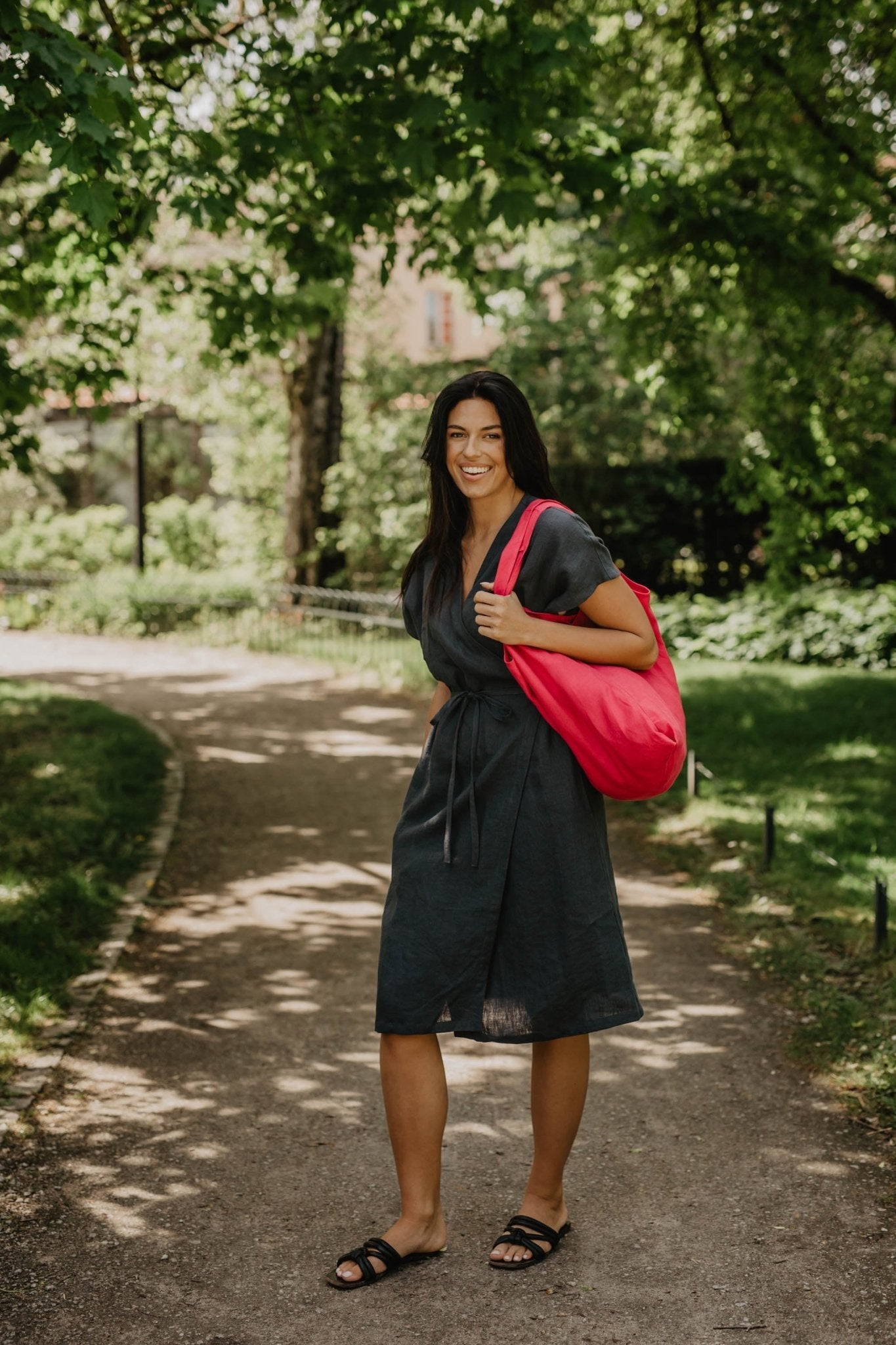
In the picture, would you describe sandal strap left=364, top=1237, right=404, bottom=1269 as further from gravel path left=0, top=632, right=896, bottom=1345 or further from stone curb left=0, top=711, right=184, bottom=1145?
stone curb left=0, top=711, right=184, bottom=1145

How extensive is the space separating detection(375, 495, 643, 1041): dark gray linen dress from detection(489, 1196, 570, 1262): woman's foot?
1.79 ft

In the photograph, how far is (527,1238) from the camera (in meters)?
3.35

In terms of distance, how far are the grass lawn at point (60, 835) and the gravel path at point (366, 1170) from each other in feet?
0.90

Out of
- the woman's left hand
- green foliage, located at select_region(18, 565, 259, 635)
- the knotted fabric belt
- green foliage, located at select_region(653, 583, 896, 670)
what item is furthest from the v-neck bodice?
green foliage, located at select_region(18, 565, 259, 635)

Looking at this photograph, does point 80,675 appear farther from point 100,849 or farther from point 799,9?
point 799,9

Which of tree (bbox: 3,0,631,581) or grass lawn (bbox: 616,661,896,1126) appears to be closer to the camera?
grass lawn (bbox: 616,661,896,1126)

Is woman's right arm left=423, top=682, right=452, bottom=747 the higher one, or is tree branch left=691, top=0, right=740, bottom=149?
tree branch left=691, top=0, right=740, bottom=149

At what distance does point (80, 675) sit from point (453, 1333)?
14.0 metres

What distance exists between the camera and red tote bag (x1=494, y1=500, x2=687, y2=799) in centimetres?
302

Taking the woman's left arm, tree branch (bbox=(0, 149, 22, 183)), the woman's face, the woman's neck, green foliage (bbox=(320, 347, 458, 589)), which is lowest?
the woman's left arm

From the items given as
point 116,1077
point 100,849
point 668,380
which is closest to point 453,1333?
point 116,1077

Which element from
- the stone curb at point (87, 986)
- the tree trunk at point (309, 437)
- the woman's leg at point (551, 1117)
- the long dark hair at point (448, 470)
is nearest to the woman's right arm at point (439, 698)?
the long dark hair at point (448, 470)

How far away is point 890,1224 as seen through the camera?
3527 millimetres

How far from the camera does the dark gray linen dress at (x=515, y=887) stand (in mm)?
3150
